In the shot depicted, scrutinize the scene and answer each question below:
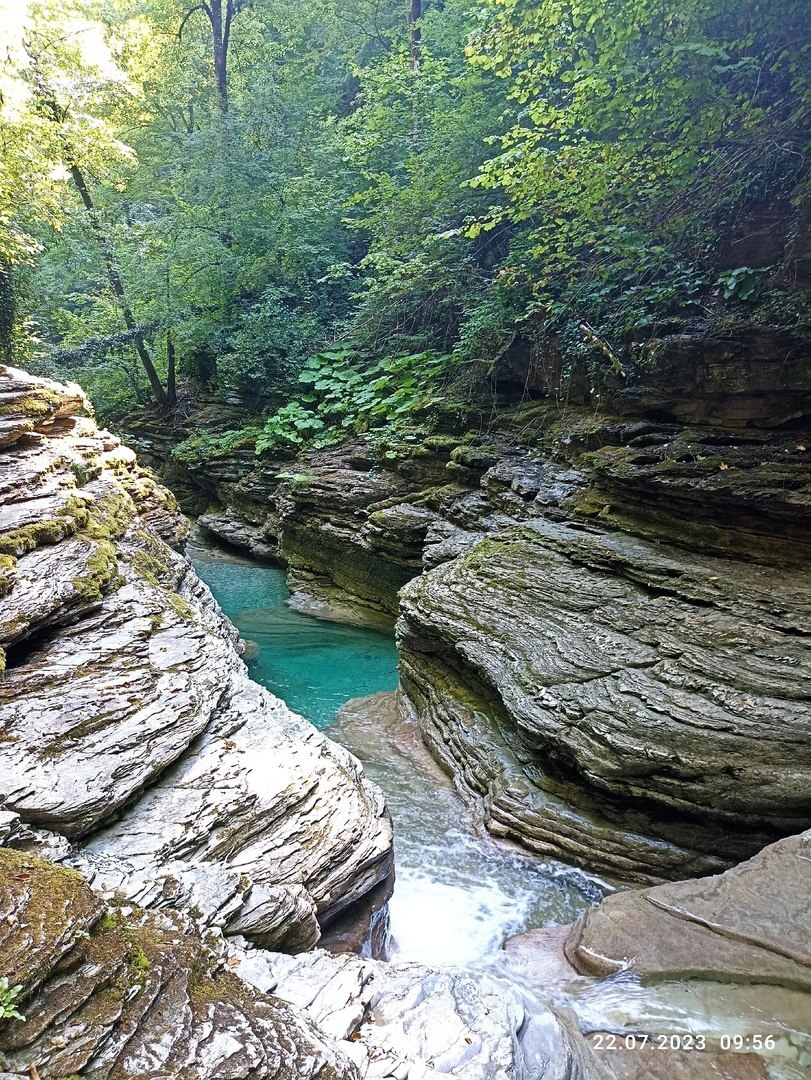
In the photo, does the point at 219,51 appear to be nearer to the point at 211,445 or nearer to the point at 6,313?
the point at 6,313

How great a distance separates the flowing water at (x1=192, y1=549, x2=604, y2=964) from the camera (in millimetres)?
5453

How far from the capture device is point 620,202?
→ 10.1 meters

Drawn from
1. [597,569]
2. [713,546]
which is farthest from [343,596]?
[713,546]

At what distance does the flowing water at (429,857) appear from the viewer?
17.9 feet

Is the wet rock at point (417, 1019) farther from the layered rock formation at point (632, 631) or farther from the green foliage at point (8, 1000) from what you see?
the layered rock formation at point (632, 631)

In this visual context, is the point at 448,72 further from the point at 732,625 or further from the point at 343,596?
the point at 732,625

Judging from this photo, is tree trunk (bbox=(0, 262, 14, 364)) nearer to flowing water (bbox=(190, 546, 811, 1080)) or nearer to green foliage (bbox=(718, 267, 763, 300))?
flowing water (bbox=(190, 546, 811, 1080))

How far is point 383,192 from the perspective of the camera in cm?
1725

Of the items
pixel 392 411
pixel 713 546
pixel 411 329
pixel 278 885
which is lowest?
pixel 278 885

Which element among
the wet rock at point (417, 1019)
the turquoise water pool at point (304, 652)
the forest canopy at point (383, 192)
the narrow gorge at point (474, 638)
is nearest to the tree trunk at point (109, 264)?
the forest canopy at point (383, 192)

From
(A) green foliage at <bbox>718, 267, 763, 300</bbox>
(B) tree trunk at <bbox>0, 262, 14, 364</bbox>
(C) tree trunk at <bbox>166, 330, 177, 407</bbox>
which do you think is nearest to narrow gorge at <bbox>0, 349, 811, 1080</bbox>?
(A) green foliage at <bbox>718, 267, 763, 300</bbox>

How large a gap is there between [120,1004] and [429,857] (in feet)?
14.2

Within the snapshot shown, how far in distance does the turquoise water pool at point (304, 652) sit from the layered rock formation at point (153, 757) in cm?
299

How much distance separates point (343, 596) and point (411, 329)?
26.3ft
